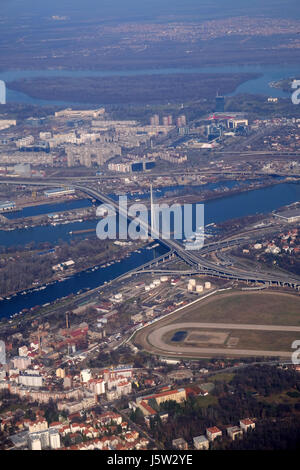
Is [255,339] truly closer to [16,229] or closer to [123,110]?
[16,229]

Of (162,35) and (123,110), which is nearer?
(123,110)

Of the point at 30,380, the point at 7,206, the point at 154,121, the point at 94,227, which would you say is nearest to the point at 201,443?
the point at 30,380

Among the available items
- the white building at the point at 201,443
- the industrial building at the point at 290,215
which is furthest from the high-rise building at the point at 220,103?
the white building at the point at 201,443

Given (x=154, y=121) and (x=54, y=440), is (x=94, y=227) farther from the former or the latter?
(x=154, y=121)

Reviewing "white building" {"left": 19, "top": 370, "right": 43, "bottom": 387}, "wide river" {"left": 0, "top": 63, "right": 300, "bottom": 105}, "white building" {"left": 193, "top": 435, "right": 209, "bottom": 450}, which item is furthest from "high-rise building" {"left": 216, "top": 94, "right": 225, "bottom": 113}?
"white building" {"left": 193, "top": 435, "right": 209, "bottom": 450}

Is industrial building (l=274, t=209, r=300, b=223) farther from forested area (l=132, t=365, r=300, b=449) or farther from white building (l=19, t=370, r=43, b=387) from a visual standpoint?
white building (l=19, t=370, r=43, b=387)

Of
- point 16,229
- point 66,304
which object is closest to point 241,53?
point 16,229

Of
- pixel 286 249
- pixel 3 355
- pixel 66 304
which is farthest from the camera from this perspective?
pixel 286 249
